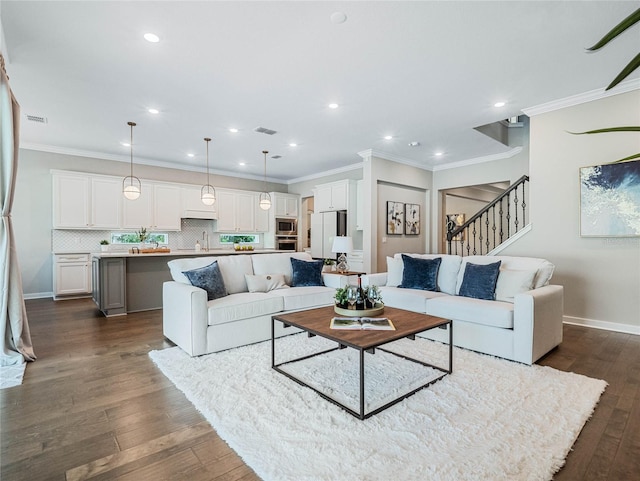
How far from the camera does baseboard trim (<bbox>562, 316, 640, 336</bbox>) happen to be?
392 centimetres

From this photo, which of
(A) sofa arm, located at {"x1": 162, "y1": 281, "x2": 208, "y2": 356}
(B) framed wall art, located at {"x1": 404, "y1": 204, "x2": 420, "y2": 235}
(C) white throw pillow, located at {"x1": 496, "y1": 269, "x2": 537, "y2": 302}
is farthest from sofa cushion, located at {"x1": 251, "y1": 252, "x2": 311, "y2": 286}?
(B) framed wall art, located at {"x1": 404, "y1": 204, "x2": 420, "y2": 235}

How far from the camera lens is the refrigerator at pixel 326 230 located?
761 cm

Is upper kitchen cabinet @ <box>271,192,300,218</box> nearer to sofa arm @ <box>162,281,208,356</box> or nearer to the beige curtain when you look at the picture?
sofa arm @ <box>162,281,208,356</box>

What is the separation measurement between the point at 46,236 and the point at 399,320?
22.5ft

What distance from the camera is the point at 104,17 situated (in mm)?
2660

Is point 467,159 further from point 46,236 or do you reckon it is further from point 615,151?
point 46,236

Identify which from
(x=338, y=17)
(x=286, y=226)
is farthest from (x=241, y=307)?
(x=286, y=226)

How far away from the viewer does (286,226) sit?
904 cm

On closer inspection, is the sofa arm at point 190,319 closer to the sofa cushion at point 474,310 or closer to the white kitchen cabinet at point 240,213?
the sofa cushion at point 474,310

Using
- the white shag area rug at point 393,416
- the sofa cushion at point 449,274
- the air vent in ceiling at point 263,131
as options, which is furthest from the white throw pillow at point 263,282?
the air vent in ceiling at point 263,131

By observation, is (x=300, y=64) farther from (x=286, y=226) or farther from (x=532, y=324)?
(x=286, y=226)

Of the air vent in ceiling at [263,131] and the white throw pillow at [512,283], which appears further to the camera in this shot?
the air vent in ceiling at [263,131]

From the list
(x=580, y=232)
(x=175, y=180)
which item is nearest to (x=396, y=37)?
(x=580, y=232)

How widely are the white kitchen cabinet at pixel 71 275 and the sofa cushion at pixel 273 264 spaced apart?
4.17m
